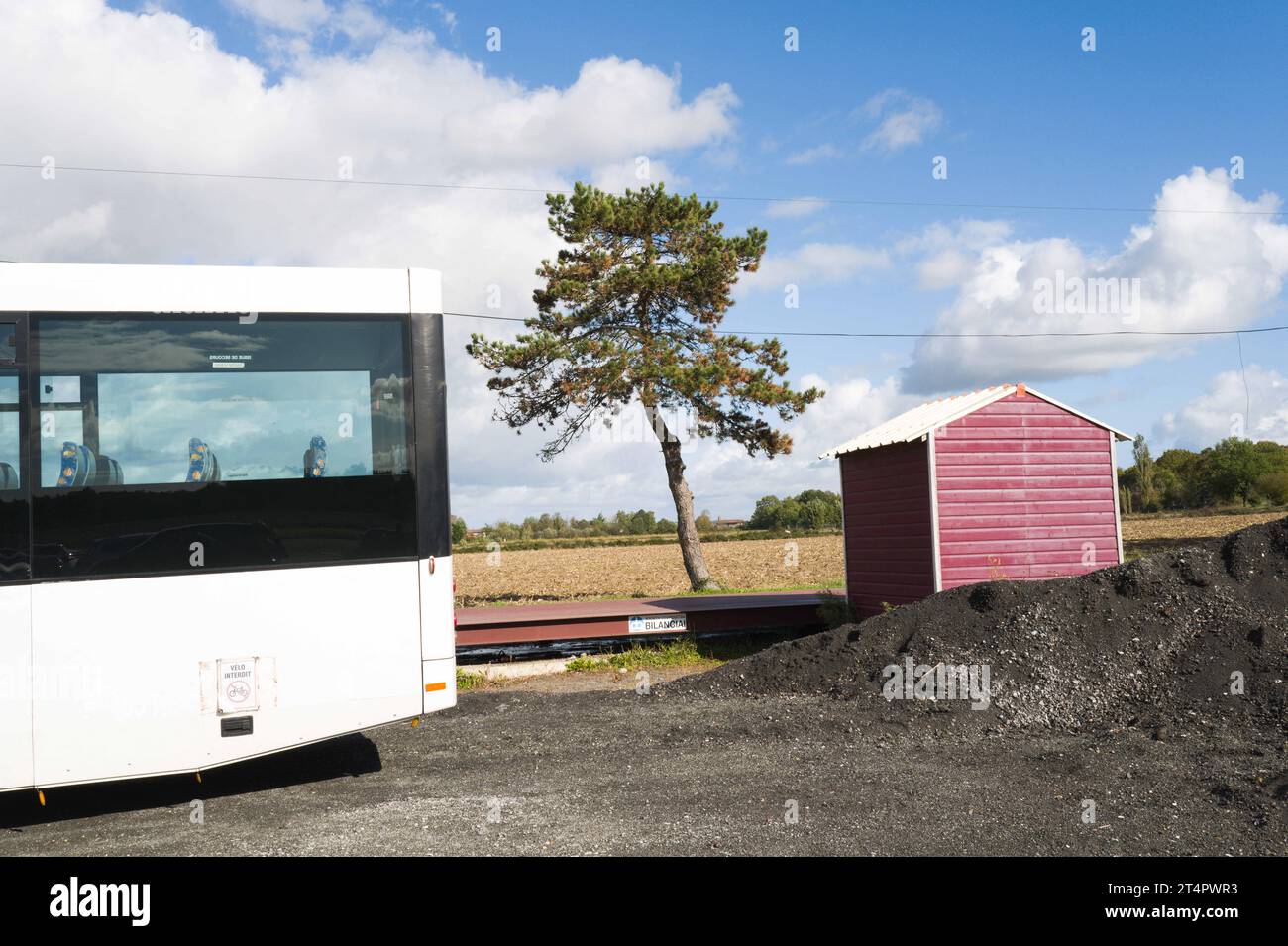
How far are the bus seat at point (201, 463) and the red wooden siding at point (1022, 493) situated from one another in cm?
965

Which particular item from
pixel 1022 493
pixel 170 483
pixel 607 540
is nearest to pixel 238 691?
pixel 170 483

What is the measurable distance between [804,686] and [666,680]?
7.18 feet

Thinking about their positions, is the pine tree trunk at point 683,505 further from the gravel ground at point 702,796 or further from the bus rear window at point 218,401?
the bus rear window at point 218,401

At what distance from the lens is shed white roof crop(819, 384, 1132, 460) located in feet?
43.3

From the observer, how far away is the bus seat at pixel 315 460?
21.4 ft

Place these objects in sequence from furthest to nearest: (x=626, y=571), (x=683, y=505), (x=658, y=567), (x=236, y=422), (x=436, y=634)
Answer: (x=658, y=567), (x=626, y=571), (x=683, y=505), (x=436, y=634), (x=236, y=422)

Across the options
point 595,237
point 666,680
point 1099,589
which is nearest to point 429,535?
point 666,680

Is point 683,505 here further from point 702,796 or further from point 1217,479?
point 1217,479

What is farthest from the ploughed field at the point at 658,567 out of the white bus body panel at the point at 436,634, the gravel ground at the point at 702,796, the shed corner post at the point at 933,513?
the white bus body panel at the point at 436,634

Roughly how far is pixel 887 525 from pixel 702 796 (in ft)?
27.6

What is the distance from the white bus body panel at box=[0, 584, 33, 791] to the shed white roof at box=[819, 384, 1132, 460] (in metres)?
10.6

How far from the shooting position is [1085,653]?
9375mm

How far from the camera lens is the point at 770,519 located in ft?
222

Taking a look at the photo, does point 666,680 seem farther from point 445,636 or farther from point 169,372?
point 169,372
